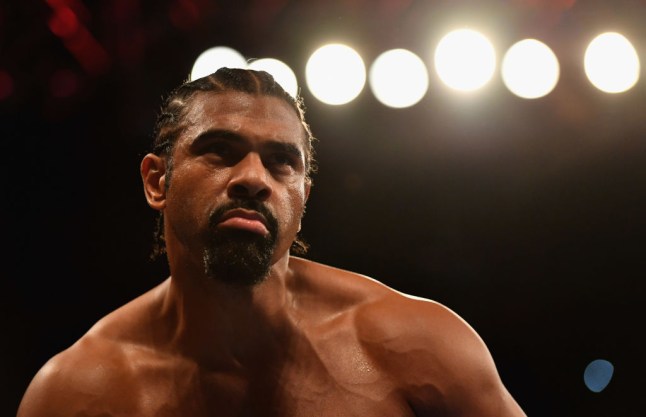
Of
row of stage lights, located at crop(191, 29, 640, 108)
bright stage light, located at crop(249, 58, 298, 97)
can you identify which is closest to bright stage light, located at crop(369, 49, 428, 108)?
row of stage lights, located at crop(191, 29, 640, 108)

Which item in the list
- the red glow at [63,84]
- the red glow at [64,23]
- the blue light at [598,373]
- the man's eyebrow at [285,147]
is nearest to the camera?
the man's eyebrow at [285,147]

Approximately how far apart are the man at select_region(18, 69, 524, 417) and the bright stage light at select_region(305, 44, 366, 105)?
5.61ft

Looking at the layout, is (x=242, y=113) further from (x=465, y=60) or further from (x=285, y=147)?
(x=465, y=60)

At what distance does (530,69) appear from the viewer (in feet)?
11.8

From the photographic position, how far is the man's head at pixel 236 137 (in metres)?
1.63

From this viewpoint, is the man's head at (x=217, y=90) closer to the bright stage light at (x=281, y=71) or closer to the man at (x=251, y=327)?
the man at (x=251, y=327)

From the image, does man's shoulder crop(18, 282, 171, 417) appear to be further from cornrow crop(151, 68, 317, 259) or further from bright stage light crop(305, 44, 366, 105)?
bright stage light crop(305, 44, 366, 105)

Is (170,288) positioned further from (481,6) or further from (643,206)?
(643,206)

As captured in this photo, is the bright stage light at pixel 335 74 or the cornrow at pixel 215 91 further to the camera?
the bright stage light at pixel 335 74

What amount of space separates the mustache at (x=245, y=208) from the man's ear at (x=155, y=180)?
0.25 m

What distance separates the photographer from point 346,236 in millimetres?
3863

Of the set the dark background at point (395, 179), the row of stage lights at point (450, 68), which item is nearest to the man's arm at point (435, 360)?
the row of stage lights at point (450, 68)

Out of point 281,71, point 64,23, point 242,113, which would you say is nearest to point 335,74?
point 281,71

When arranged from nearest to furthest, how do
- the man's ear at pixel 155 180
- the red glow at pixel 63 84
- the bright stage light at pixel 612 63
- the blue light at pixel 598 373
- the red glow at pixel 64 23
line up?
the man's ear at pixel 155 180 < the red glow at pixel 64 23 < the red glow at pixel 63 84 < the bright stage light at pixel 612 63 < the blue light at pixel 598 373
